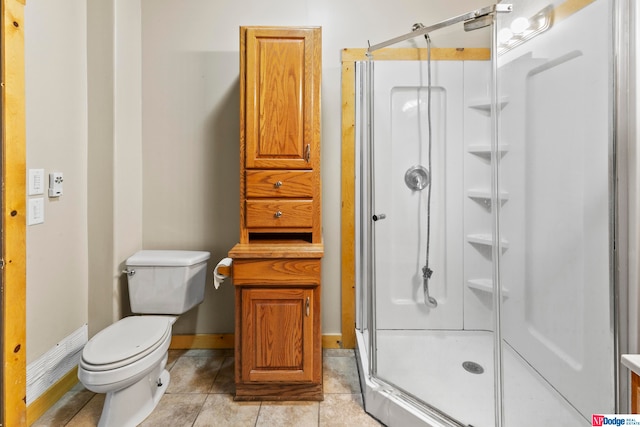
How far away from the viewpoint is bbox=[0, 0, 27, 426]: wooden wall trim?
1.31 metres

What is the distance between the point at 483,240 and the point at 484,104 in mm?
607

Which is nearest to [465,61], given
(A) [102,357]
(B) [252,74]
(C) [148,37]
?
(B) [252,74]

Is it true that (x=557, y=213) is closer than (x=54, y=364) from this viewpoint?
Yes

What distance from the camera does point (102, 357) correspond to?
4.44 feet

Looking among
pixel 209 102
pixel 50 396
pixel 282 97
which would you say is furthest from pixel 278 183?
pixel 50 396

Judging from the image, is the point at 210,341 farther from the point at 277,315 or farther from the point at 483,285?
the point at 483,285

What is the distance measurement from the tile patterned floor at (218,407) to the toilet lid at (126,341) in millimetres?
369

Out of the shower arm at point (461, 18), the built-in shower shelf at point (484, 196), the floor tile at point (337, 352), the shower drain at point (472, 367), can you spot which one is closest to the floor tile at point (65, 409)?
the floor tile at point (337, 352)

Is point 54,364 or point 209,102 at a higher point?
point 209,102

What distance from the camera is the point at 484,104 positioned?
1449 mm

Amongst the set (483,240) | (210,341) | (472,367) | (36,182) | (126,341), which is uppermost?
(36,182)

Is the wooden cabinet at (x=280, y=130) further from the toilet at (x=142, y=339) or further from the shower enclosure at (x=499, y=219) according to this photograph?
the toilet at (x=142, y=339)

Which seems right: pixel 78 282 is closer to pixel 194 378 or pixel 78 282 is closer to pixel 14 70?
pixel 194 378

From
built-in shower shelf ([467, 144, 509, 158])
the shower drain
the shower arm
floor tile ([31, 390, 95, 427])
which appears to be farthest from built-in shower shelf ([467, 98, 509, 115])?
floor tile ([31, 390, 95, 427])
